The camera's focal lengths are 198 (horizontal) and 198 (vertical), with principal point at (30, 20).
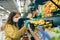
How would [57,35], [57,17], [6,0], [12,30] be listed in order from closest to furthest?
[57,35] → [57,17] → [12,30] → [6,0]

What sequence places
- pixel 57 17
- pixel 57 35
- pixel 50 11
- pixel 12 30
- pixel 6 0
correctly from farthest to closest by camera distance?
pixel 6 0
pixel 12 30
pixel 50 11
pixel 57 17
pixel 57 35

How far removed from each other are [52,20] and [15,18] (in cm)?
140

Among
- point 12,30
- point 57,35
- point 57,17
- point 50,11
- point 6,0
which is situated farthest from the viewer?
point 6,0

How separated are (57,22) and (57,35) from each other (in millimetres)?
623

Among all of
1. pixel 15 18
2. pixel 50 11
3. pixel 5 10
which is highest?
pixel 50 11

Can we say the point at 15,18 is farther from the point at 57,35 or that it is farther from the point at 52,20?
the point at 57,35

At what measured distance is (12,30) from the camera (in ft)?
10.7

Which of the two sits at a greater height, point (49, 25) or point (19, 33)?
point (49, 25)

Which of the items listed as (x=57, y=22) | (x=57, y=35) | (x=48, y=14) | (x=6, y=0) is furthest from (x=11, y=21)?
(x=6, y=0)

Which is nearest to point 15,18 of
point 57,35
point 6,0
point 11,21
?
point 11,21

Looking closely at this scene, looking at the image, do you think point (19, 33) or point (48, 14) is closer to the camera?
point (48, 14)

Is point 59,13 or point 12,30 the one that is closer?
point 59,13

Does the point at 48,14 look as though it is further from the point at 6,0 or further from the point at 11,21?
the point at 6,0

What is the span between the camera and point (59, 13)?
209cm
